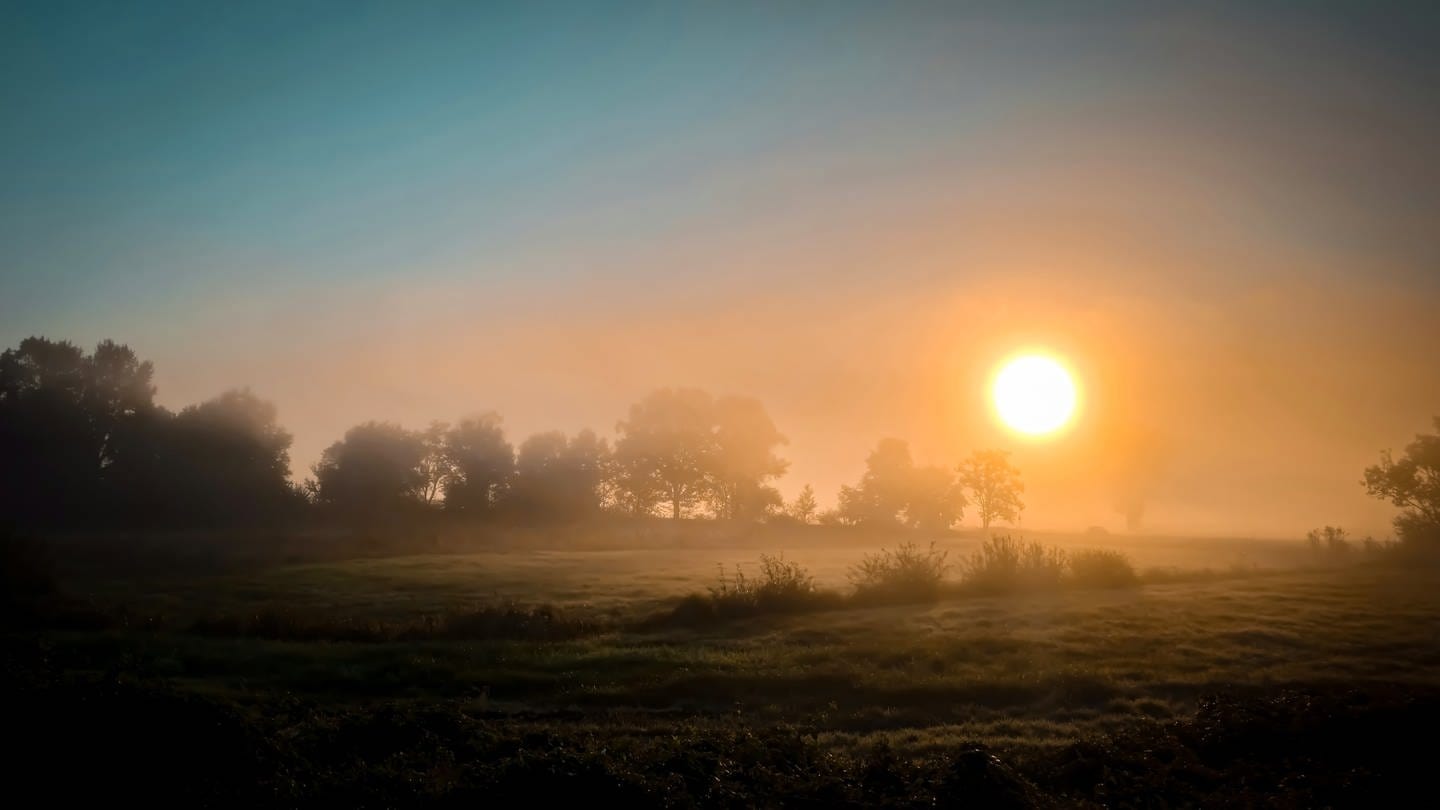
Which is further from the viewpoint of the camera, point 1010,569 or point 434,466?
point 434,466

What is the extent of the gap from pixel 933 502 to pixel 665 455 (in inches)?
1140

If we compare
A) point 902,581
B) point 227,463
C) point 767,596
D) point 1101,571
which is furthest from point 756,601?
point 227,463

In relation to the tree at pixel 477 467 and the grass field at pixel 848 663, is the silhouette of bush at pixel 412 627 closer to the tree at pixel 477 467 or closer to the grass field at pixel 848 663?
the grass field at pixel 848 663

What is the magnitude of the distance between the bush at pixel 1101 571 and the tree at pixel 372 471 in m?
51.0

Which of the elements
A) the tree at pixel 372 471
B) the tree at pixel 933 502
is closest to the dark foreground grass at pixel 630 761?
the tree at pixel 372 471

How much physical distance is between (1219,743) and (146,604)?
27.7 meters

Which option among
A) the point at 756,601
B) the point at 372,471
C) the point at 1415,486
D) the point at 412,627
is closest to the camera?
the point at 412,627

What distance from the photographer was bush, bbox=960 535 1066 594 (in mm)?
26547

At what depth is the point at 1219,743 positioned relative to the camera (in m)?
9.53

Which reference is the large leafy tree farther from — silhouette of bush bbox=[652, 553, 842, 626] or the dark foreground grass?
the dark foreground grass

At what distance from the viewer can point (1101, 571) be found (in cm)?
2848

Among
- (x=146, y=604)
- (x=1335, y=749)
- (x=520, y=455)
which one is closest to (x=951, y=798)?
(x=1335, y=749)

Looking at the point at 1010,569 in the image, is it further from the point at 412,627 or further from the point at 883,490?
the point at 883,490

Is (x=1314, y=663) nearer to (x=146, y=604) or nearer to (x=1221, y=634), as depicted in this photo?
(x=1221, y=634)
